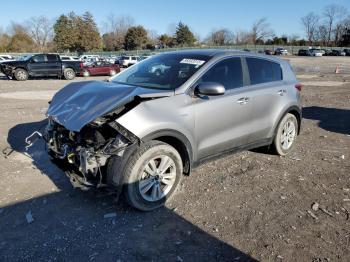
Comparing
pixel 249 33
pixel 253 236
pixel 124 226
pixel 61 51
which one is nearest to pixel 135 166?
pixel 124 226

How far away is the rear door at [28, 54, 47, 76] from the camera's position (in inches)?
898

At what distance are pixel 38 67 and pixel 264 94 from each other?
20.4m

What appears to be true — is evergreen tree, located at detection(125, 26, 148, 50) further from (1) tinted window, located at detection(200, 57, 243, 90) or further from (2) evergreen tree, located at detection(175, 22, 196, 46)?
(1) tinted window, located at detection(200, 57, 243, 90)

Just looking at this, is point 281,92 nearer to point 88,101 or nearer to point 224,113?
point 224,113

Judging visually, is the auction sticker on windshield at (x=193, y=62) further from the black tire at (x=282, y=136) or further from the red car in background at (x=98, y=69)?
the red car in background at (x=98, y=69)

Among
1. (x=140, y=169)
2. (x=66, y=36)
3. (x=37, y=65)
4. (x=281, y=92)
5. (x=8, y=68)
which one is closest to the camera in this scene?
(x=140, y=169)

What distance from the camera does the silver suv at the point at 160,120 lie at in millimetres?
3984

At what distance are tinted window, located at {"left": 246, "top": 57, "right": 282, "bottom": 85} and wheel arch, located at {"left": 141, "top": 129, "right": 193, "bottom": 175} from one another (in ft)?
5.54

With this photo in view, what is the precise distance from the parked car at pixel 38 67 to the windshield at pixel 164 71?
63.1 feet

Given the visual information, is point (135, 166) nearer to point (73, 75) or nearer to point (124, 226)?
point (124, 226)

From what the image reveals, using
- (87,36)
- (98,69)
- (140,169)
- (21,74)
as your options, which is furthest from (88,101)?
(87,36)

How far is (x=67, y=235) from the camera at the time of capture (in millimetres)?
3820

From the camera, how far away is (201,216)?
13.8ft

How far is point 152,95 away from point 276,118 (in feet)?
8.56
